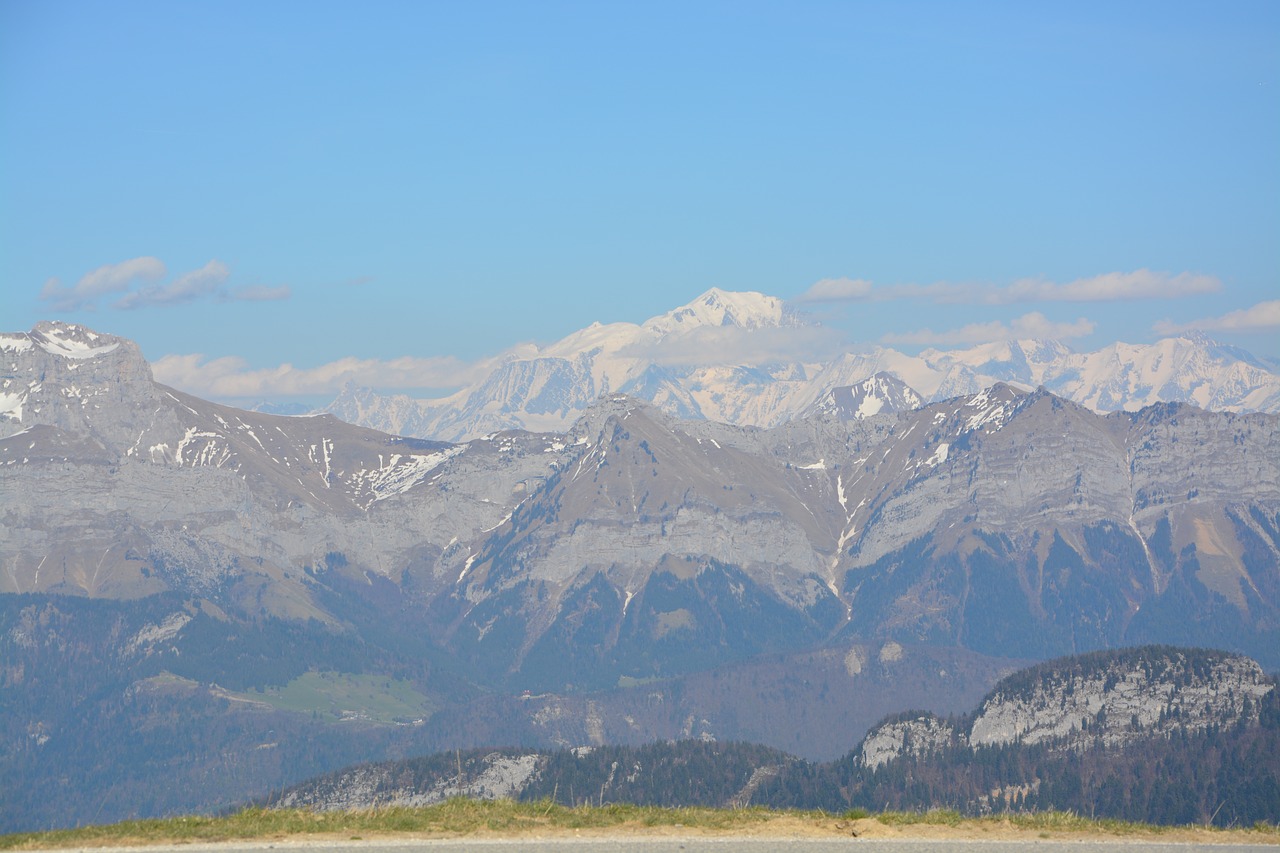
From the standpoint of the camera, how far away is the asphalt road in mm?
50594

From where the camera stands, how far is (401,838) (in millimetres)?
52875

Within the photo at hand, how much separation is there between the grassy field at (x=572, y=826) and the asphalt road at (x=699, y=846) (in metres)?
1.52

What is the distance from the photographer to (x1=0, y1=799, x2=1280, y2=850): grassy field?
2100 inches

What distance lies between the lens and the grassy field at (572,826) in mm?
53344

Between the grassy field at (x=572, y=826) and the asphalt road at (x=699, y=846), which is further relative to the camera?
the grassy field at (x=572, y=826)

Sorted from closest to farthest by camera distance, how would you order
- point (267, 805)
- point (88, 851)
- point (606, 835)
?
point (88, 851), point (606, 835), point (267, 805)

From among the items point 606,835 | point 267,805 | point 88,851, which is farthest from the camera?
point 267,805

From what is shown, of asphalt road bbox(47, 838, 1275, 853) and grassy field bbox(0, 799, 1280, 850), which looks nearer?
asphalt road bbox(47, 838, 1275, 853)

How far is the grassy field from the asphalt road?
59.7 inches

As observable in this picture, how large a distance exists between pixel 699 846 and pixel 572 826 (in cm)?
581

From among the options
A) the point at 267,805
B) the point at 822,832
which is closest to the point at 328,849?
the point at 267,805

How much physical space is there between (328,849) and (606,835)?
9.35 metres

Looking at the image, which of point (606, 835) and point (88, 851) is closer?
point (88, 851)

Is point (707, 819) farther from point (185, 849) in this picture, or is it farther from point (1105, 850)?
point (185, 849)
